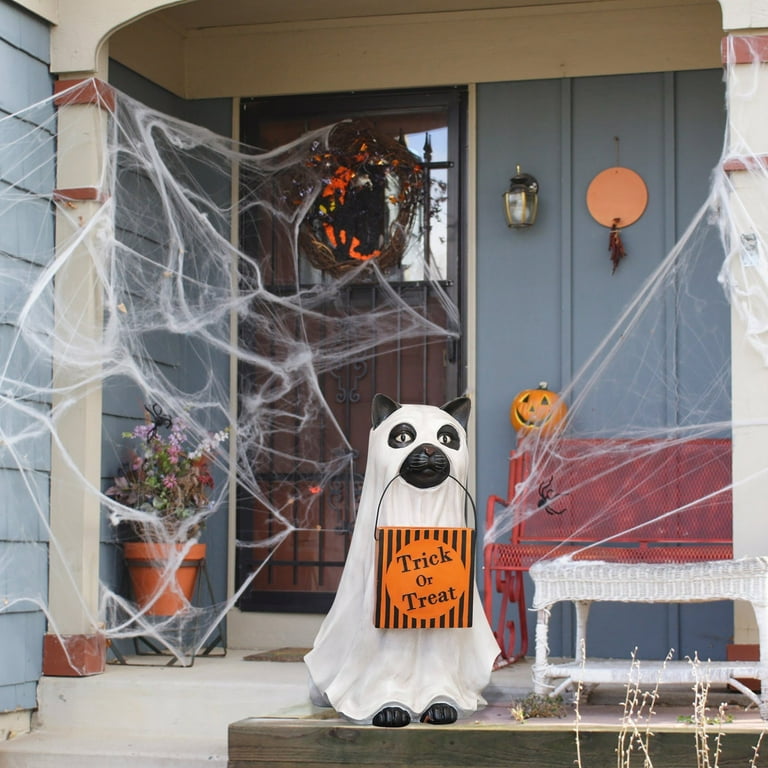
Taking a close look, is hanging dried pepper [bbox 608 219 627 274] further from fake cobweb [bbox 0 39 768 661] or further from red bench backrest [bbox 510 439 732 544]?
red bench backrest [bbox 510 439 732 544]

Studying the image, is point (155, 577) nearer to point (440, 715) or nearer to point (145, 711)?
point (145, 711)

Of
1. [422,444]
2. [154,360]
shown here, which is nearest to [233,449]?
[154,360]

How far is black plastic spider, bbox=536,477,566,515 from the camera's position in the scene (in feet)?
20.6

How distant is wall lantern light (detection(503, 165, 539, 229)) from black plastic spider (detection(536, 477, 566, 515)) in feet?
4.60

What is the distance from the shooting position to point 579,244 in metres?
6.84

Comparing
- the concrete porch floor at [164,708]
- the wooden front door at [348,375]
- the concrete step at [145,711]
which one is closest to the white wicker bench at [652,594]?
the concrete porch floor at [164,708]

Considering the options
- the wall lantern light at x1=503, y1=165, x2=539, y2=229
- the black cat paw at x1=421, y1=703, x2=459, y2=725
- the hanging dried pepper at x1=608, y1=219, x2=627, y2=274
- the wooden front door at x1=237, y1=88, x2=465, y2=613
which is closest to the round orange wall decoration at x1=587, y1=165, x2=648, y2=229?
the hanging dried pepper at x1=608, y1=219, x2=627, y2=274

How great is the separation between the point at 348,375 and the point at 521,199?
51.8 inches

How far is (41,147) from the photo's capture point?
588cm

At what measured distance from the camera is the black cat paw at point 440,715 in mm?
4445

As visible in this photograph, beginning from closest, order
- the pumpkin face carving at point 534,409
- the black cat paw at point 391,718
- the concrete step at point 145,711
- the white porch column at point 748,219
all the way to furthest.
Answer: the black cat paw at point 391,718, the white porch column at point 748,219, the concrete step at point 145,711, the pumpkin face carving at point 534,409

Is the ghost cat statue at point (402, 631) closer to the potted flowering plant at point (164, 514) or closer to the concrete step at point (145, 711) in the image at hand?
the concrete step at point (145, 711)

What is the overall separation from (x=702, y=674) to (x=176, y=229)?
332cm

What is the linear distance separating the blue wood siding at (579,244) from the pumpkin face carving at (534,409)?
0.55ft
